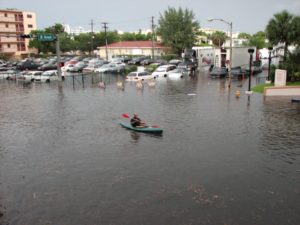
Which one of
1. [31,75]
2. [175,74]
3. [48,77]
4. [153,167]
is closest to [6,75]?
[31,75]

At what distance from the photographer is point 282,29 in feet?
126

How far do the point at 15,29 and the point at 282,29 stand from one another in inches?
3561

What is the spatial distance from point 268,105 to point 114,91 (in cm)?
1764

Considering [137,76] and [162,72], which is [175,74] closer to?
[162,72]

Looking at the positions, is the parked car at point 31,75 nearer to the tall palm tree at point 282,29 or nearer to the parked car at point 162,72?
the parked car at point 162,72

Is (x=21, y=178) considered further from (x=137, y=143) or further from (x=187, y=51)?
(x=187, y=51)

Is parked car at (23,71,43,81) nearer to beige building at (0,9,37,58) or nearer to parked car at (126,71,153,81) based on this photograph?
parked car at (126,71,153,81)

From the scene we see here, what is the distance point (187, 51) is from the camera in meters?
78.6

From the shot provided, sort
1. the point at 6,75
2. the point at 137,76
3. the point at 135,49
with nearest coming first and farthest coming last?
the point at 137,76, the point at 6,75, the point at 135,49

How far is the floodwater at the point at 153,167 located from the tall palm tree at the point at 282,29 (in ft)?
46.1

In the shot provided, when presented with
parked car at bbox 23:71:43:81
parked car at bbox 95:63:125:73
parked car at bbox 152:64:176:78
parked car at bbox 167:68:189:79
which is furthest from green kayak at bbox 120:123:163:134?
parked car at bbox 95:63:125:73

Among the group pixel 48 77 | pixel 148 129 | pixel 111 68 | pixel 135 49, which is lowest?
pixel 148 129

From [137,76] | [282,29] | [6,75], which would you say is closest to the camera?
[282,29]

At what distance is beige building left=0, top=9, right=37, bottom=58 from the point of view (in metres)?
102
